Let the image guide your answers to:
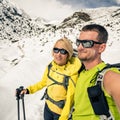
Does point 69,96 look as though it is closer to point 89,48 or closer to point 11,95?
point 89,48

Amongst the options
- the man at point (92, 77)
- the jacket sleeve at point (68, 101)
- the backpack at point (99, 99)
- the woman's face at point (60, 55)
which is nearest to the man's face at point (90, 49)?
the man at point (92, 77)

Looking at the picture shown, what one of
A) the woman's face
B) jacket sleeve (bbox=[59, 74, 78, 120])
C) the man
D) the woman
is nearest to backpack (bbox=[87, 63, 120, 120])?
the man

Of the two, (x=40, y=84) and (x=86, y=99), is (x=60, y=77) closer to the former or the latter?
(x=40, y=84)

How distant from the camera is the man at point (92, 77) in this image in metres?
2.79

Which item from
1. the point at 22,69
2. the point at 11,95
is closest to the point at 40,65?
the point at 22,69

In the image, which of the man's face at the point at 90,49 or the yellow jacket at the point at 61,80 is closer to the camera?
the man's face at the point at 90,49

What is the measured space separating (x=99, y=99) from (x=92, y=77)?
35 cm

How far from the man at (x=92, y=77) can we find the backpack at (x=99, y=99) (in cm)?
4

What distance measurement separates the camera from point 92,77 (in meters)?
3.23

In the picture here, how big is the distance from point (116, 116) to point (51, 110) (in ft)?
8.14

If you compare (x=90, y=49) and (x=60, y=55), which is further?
(x=60, y=55)

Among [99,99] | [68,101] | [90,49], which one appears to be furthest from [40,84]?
[99,99]

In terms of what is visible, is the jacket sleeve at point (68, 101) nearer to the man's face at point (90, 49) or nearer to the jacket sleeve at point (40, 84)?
the jacket sleeve at point (40, 84)

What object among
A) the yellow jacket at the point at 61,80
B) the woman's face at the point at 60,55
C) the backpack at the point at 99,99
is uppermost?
the woman's face at the point at 60,55
